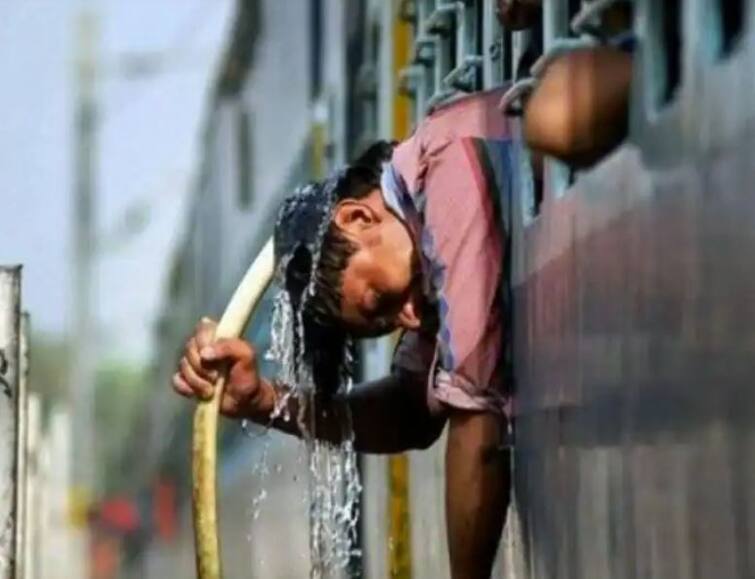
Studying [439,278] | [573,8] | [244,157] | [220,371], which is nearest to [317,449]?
[220,371]

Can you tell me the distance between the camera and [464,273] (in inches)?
145

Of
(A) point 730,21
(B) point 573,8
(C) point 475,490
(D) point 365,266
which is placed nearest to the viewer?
(A) point 730,21

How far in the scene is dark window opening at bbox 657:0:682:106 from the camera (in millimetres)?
2471

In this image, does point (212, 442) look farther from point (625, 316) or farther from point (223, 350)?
point (625, 316)

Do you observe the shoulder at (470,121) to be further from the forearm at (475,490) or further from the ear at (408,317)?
the forearm at (475,490)

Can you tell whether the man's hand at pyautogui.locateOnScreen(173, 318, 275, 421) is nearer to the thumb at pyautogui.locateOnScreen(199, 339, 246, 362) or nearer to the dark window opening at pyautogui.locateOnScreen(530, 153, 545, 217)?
the thumb at pyautogui.locateOnScreen(199, 339, 246, 362)

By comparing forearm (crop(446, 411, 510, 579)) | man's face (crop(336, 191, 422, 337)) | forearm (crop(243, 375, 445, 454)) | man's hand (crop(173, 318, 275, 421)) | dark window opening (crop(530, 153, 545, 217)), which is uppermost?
dark window opening (crop(530, 153, 545, 217))

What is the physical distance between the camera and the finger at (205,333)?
4.09 m

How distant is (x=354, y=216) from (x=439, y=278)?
0.27m

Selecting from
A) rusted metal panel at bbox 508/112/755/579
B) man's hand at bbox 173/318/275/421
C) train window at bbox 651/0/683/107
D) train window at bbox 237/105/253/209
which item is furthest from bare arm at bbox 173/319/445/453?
train window at bbox 237/105/253/209

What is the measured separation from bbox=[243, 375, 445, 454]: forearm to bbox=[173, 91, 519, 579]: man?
12 cm

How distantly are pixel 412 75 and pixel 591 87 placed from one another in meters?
2.77

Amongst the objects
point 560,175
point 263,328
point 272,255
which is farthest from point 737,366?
point 263,328

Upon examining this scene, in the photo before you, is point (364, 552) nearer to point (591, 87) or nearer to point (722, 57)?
point (591, 87)
